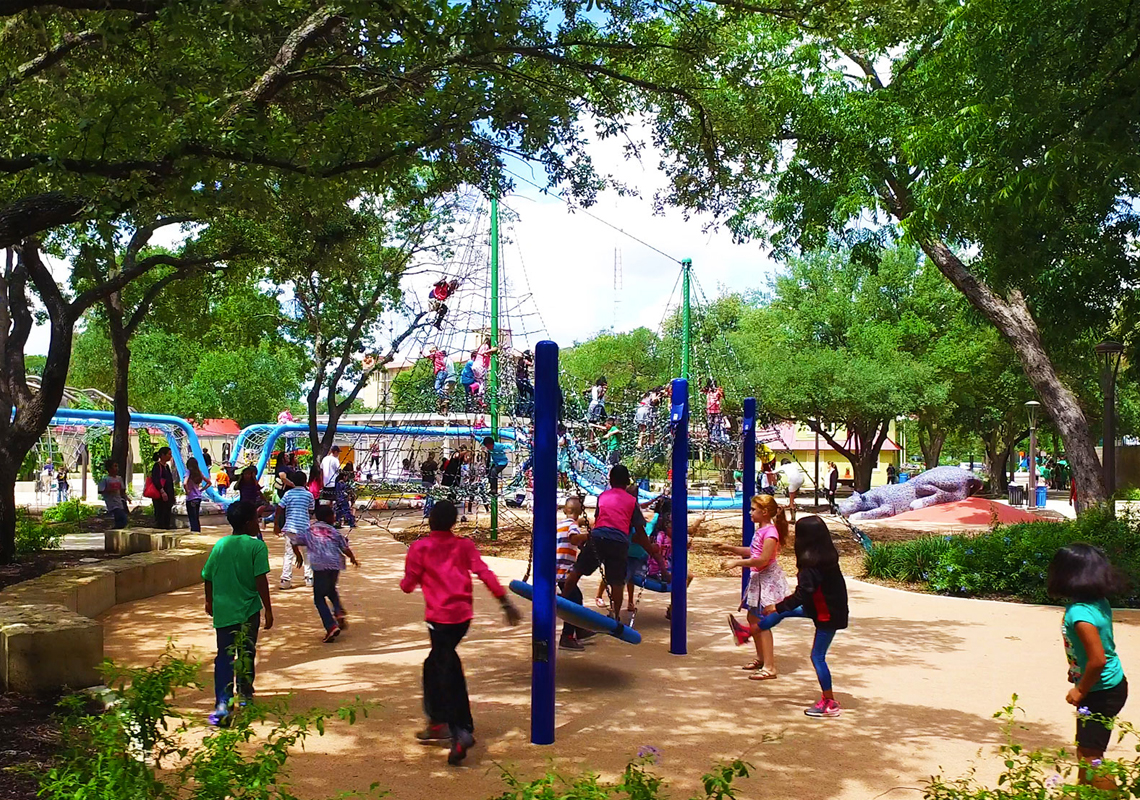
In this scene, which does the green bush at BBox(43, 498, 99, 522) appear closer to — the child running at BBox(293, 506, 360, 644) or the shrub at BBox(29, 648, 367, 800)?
the child running at BBox(293, 506, 360, 644)

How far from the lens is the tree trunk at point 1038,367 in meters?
15.6

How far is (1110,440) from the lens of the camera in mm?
15766

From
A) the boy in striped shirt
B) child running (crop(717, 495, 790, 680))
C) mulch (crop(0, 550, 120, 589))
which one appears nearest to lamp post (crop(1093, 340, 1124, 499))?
child running (crop(717, 495, 790, 680))

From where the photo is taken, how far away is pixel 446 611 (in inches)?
233

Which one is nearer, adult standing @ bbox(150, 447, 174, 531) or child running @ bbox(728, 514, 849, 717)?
child running @ bbox(728, 514, 849, 717)

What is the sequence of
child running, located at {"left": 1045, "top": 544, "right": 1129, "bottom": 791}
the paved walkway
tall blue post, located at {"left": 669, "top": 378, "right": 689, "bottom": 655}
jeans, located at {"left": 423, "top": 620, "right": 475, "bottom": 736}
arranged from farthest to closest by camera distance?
tall blue post, located at {"left": 669, "top": 378, "right": 689, "bottom": 655} → jeans, located at {"left": 423, "top": 620, "right": 475, "bottom": 736} → the paved walkway → child running, located at {"left": 1045, "top": 544, "right": 1129, "bottom": 791}

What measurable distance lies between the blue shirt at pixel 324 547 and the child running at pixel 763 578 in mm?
3525

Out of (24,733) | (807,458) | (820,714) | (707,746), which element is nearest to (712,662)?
(820,714)

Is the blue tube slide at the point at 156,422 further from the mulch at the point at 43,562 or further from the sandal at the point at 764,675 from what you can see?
the sandal at the point at 764,675

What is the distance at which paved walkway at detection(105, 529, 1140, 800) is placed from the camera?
5.49 m

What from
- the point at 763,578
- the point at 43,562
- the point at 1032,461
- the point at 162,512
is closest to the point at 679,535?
the point at 763,578

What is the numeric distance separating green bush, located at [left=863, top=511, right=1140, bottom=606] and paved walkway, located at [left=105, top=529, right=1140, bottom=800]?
800mm

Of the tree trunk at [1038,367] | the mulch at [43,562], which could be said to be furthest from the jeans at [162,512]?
the tree trunk at [1038,367]

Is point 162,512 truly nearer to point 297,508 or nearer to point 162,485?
point 162,485
